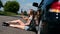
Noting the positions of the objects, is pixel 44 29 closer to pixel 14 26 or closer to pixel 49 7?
pixel 49 7

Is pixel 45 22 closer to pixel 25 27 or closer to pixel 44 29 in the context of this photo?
pixel 44 29

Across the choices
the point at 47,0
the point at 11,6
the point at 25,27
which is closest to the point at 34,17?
the point at 25,27

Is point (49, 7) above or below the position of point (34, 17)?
above

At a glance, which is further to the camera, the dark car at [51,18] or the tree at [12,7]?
the tree at [12,7]

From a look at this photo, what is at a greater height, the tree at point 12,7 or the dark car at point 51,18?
the dark car at point 51,18

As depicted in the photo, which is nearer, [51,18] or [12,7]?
[51,18]

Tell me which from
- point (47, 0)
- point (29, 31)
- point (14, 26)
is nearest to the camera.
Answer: point (47, 0)

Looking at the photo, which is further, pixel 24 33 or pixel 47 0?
pixel 24 33

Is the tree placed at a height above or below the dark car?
below

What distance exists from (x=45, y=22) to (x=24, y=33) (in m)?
4.72

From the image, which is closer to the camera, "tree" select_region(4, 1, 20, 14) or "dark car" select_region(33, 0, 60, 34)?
"dark car" select_region(33, 0, 60, 34)

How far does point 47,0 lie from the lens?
674 centimetres

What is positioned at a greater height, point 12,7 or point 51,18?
point 51,18

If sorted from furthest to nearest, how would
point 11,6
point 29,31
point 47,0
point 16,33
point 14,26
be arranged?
point 11,6, point 14,26, point 29,31, point 16,33, point 47,0
